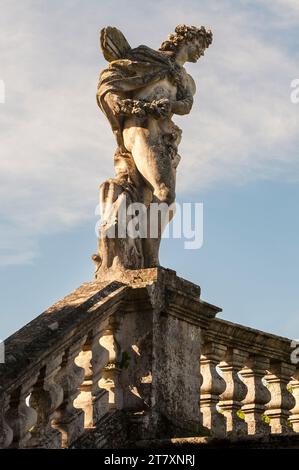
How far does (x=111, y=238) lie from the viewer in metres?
9.59

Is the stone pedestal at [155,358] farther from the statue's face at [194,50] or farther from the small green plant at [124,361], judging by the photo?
the statue's face at [194,50]

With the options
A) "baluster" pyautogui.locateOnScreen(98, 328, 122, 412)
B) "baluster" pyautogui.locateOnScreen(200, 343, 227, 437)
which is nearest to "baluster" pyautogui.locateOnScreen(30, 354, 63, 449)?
"baluster" pyautogui.locateOnScreen(98, 328, 122, 412)

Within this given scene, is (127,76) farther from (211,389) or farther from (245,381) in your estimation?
(245,381)

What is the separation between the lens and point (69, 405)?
28.2 feet

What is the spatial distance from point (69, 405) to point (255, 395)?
262 centimetres

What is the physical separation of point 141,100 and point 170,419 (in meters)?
2.80

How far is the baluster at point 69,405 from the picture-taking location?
8.52 metres

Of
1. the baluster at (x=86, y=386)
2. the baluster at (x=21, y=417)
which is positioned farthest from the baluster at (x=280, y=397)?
the baluster at (x=21, y=417)

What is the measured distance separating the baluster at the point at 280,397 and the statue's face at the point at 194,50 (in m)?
2.99

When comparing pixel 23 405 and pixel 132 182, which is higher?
pixel 132 182

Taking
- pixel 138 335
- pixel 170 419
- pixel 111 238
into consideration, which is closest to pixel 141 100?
pixel 111 238

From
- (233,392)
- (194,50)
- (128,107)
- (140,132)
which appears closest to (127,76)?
(128,107)

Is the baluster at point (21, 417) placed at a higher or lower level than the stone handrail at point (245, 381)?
lower
